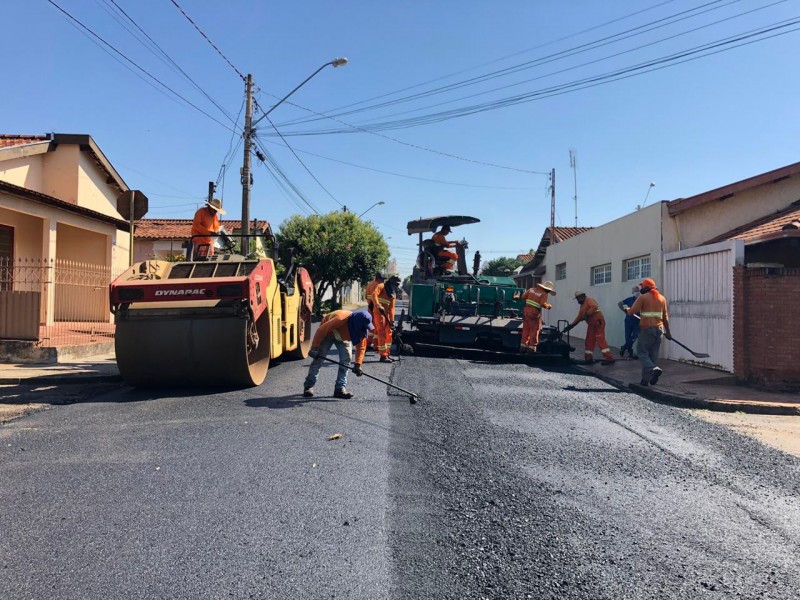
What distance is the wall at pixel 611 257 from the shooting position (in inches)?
531

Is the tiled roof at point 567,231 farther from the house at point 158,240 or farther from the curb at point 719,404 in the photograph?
the curb at point 719,404

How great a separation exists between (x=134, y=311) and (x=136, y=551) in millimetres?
4503

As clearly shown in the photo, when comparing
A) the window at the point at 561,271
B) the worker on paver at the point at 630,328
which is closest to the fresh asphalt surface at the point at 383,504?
the worker on paver at the point at 630,328

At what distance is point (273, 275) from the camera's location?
8.71 metres

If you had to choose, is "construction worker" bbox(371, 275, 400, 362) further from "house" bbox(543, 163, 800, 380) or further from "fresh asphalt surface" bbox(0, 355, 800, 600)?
"house" bbox(543, 163, 800, 380)

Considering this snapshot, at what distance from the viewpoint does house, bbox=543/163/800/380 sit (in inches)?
408

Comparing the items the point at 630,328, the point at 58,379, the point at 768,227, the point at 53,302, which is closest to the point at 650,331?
the point at 768,227

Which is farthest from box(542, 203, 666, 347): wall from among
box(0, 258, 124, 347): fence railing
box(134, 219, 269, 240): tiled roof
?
box(134, 219, 269, 240): tiled roof

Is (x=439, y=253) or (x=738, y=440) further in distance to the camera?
(x=439, y=253)

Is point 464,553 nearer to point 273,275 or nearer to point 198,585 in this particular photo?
point 198,585

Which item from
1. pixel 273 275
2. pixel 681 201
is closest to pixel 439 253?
pixel 681 201

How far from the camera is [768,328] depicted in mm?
9484

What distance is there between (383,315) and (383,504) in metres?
6.84

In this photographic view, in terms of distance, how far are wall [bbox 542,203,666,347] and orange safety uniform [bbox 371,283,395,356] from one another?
5819mm
